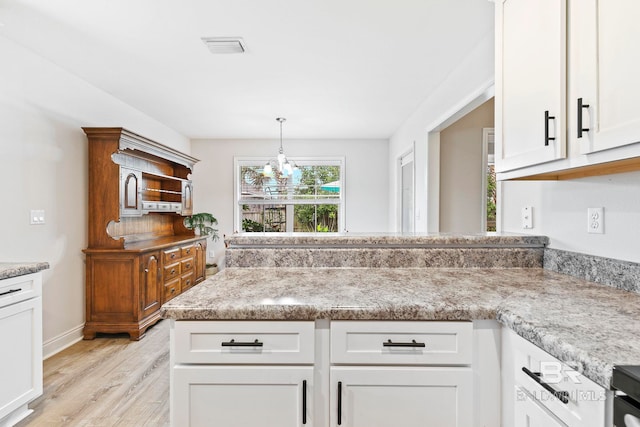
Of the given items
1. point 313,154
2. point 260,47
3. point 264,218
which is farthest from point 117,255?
point 313,154

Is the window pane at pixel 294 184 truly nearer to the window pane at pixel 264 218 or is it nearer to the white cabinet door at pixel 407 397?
the window pane at pixel 264 218

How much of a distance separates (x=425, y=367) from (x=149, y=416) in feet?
5.92

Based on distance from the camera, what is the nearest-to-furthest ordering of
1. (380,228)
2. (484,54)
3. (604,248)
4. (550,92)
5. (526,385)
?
1. (526,385)
2. (550,92)
3. (604,248)
4. (484,54)
5. (380,228)

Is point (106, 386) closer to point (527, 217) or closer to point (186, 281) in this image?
point (186, 281)

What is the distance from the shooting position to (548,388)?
0.90m

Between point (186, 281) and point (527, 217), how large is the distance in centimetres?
392

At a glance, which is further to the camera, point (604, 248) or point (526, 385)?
point (604, 248)

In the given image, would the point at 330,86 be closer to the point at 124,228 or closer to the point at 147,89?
the point at 147,89

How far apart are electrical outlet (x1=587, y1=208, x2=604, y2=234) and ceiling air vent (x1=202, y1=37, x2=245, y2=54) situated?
2.42 m

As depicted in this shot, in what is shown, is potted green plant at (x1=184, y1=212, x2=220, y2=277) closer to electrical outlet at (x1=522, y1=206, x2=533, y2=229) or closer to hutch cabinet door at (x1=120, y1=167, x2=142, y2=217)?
hutch cabinet door at (x1=120, y1=167, x2=142, y2=217)

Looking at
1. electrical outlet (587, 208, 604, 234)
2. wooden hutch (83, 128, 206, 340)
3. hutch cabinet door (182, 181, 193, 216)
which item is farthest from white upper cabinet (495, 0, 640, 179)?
hutch cabinet door (182, 181, 193, 216)

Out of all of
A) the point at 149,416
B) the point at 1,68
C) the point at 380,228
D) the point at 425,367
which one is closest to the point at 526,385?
the point at 425,367

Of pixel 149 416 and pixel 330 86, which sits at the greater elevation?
pixel 330 86

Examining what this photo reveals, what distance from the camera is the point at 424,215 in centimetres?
394
